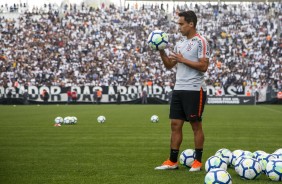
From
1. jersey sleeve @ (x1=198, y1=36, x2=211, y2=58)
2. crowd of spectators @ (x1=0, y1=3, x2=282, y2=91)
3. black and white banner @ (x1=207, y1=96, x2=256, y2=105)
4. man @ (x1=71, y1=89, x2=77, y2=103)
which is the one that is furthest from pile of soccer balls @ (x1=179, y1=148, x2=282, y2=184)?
man @ (x1=71, y1=89, x2=77, y2=103)

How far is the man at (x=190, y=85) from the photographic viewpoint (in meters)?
9.30

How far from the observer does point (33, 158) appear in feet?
35.6

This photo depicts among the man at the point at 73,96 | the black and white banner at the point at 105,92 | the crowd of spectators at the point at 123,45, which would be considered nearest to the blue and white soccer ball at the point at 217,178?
the black and white banner at the point at 105,92

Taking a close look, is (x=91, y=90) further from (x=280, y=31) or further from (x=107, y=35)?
(x=280, y=31)

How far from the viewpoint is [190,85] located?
9.41 meters

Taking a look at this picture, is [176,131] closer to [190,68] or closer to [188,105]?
[188,105]

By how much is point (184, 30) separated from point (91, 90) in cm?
3908

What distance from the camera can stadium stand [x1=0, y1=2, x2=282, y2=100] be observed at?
4969 cm

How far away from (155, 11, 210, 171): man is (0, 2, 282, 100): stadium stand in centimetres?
3814

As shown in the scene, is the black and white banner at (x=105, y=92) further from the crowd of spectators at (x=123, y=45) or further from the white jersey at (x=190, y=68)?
the white jersey at (x=190, y=68)

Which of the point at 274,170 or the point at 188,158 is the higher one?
the point at 274,170

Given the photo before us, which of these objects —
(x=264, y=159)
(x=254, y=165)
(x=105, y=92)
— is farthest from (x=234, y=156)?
(x=105, y=92)

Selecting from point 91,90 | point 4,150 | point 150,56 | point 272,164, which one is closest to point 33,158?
point 4,150

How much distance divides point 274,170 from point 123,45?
151ft
